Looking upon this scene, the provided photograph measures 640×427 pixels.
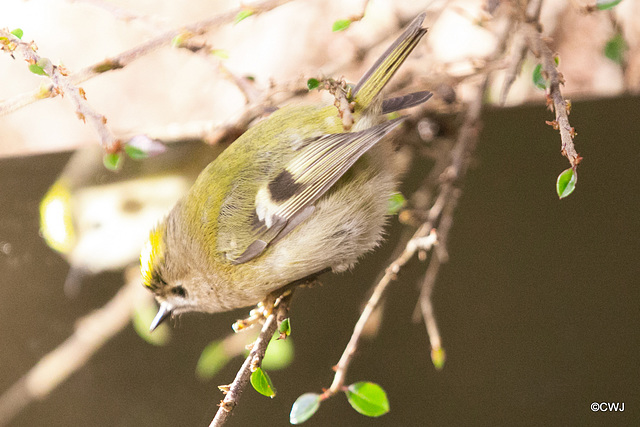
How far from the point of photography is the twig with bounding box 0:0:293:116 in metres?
0.61

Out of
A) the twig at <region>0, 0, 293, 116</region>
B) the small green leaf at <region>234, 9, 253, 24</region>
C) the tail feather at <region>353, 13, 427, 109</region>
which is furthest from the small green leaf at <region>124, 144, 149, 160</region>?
the tail feather at <region>353, 13, 427, 109</region>

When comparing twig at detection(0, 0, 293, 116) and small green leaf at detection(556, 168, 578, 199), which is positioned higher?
twig at detection(0, 0, 293, 116)

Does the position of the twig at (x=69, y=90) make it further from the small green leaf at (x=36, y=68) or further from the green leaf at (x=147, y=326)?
the green leaf at (x=147, y=326)

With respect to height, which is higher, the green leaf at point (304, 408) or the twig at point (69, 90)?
the twig at point (69, 90)

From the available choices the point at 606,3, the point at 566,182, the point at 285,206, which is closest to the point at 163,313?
the point at 285,206

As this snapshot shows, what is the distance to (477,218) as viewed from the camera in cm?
108

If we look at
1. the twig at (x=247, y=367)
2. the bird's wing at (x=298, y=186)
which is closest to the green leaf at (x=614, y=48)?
the bird's wing at (x=298, y=186)

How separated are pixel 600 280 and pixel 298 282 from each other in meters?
0.64

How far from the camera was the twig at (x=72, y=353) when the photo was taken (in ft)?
3.62

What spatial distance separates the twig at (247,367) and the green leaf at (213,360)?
29 centimetres

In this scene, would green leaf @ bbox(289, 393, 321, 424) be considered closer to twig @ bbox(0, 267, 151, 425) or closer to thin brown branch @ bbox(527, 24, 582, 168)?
thin brown branch @ bbox(527, 24, 582, 168)

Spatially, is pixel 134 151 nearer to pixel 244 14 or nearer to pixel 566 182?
pixel 244 14

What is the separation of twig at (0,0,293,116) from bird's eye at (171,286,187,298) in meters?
0.36

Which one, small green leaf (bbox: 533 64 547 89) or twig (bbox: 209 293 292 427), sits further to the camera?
small green leaf (bbox: 533 64 547 89)
